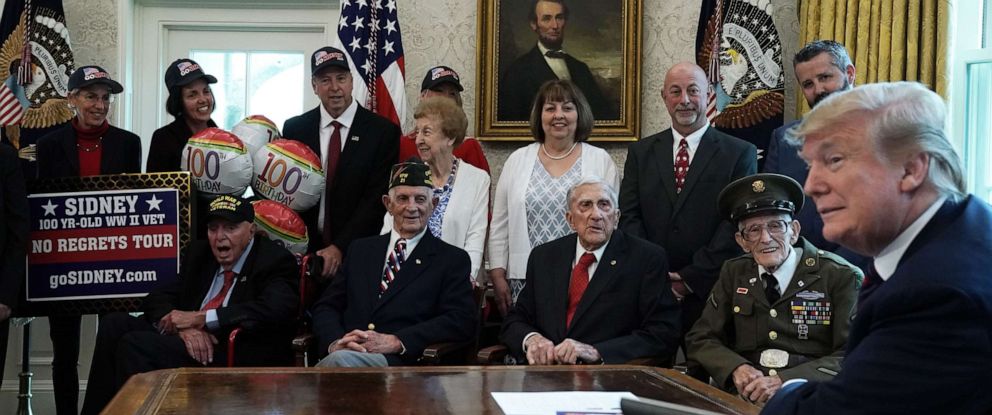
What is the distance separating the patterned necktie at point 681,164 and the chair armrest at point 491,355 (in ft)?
3.16

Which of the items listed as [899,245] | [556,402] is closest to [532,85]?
[556,402]

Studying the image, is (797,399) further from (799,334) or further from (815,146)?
(799,334)

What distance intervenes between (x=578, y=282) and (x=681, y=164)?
2.27 feet

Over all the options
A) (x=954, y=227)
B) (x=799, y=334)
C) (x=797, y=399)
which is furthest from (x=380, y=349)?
(x=954, y=227)

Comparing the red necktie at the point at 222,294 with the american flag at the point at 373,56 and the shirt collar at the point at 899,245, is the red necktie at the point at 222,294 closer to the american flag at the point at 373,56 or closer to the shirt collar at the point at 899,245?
the american flag at the point at 373,56

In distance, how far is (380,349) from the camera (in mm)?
3959

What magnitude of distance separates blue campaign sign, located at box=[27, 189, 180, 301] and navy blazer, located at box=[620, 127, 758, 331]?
79.0 inches

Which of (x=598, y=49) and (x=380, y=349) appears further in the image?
(x=598, y=49)

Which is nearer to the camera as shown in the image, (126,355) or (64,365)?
(126,355)

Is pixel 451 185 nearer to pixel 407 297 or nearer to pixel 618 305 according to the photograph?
pixel 407 297

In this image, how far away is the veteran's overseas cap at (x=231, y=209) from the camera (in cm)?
432

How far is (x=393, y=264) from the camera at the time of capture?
167 inches

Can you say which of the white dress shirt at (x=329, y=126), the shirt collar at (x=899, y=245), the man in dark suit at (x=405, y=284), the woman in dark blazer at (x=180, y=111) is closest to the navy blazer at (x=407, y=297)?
the man in dark suit at (x=405, y=284)

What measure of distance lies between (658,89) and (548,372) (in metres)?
3.30
